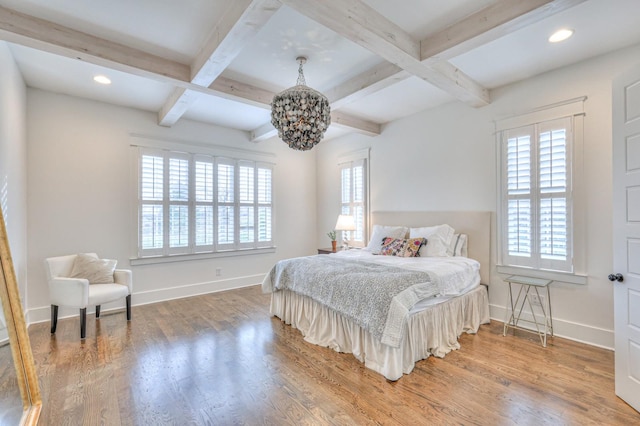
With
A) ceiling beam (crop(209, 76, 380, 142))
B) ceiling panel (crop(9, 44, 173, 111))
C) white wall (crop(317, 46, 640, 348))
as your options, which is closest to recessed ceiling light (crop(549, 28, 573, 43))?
white wall (crop(317, 46, 640, 348))

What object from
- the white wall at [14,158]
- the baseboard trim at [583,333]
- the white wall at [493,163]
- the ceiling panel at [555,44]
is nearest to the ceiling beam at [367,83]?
the ceiling panel at [555,44]

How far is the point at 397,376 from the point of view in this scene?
2.32 meters

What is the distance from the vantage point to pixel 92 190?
4.02 m

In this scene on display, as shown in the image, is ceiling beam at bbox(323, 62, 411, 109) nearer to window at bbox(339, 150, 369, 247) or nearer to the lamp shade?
window at bbox(339, 150, 369, 247)

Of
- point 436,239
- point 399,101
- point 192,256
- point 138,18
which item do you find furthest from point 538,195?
point 192,256

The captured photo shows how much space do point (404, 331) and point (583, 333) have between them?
2.09 meters

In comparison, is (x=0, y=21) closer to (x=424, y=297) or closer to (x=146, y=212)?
(x=146, y=212)

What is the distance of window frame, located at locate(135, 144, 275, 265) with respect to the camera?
436 centimetres

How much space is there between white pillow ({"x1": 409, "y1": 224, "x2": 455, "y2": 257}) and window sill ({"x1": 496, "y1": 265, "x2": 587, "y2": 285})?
0.64 meters

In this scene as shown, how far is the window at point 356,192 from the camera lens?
210 inches

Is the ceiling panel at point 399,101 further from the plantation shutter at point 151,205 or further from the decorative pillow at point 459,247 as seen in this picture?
the plantation shutter at point 151,205

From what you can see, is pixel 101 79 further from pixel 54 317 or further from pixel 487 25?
pixel 487 25

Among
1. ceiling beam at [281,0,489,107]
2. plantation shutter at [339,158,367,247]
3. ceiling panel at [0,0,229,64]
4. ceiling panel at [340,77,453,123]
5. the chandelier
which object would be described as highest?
ceiling panel at [340,77,453,123]

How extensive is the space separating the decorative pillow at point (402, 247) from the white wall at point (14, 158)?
4.00m
